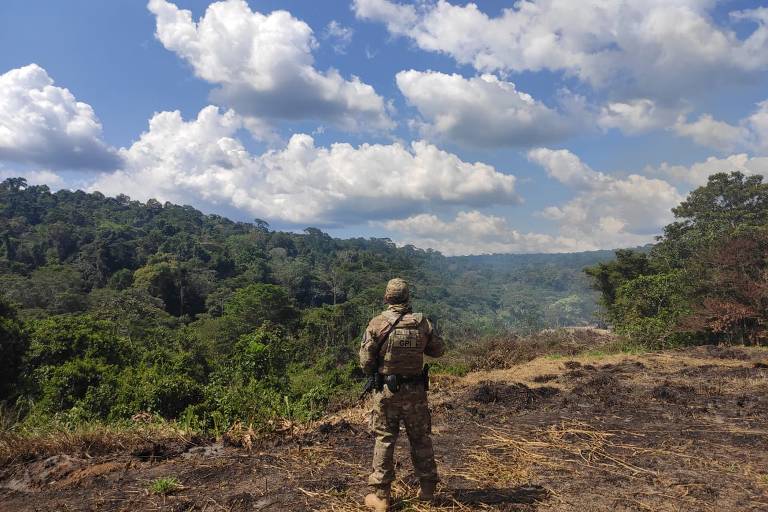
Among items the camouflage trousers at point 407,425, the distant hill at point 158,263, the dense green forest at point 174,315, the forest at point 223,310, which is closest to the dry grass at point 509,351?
the forest at point 223,310

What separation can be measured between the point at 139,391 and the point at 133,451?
28.8 feet

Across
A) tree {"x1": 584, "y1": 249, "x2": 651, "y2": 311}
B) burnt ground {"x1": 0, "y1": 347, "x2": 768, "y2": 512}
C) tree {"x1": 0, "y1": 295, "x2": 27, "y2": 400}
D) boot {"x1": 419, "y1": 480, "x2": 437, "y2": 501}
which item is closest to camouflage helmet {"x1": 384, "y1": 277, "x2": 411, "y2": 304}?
boot {"x1": 419, "y1": 480, "x2": 437, "y2": 501}

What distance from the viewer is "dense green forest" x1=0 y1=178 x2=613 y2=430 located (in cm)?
1253

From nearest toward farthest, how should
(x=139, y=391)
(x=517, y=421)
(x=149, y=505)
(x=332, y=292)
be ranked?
(x=149, y=505) → (x=517, y=421) → (x=139, y=391) → (x=332, y=292)

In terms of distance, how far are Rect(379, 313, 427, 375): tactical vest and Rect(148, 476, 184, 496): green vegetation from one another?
2.22 meters

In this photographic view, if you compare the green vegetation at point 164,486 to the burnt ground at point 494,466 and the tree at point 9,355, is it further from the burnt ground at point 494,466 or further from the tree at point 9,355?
the tree at point 9,355

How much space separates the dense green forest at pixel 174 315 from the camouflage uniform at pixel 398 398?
2755 mm

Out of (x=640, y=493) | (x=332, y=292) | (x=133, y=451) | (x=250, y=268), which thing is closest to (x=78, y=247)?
(x=250, y=268)

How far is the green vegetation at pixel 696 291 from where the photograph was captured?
54.6ft

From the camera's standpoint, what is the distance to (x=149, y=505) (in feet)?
12.9

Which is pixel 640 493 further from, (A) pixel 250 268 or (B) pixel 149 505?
(A) pixel 250 268

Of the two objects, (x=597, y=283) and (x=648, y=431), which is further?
(x=597, y=283)

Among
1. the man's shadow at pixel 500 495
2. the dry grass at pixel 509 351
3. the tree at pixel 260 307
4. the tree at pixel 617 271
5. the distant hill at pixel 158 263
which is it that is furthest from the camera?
the distant hill at pixel 158 263

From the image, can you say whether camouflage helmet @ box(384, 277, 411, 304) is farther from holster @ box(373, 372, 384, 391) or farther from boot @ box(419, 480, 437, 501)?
boot @ box(419, 480, 437, 501)
